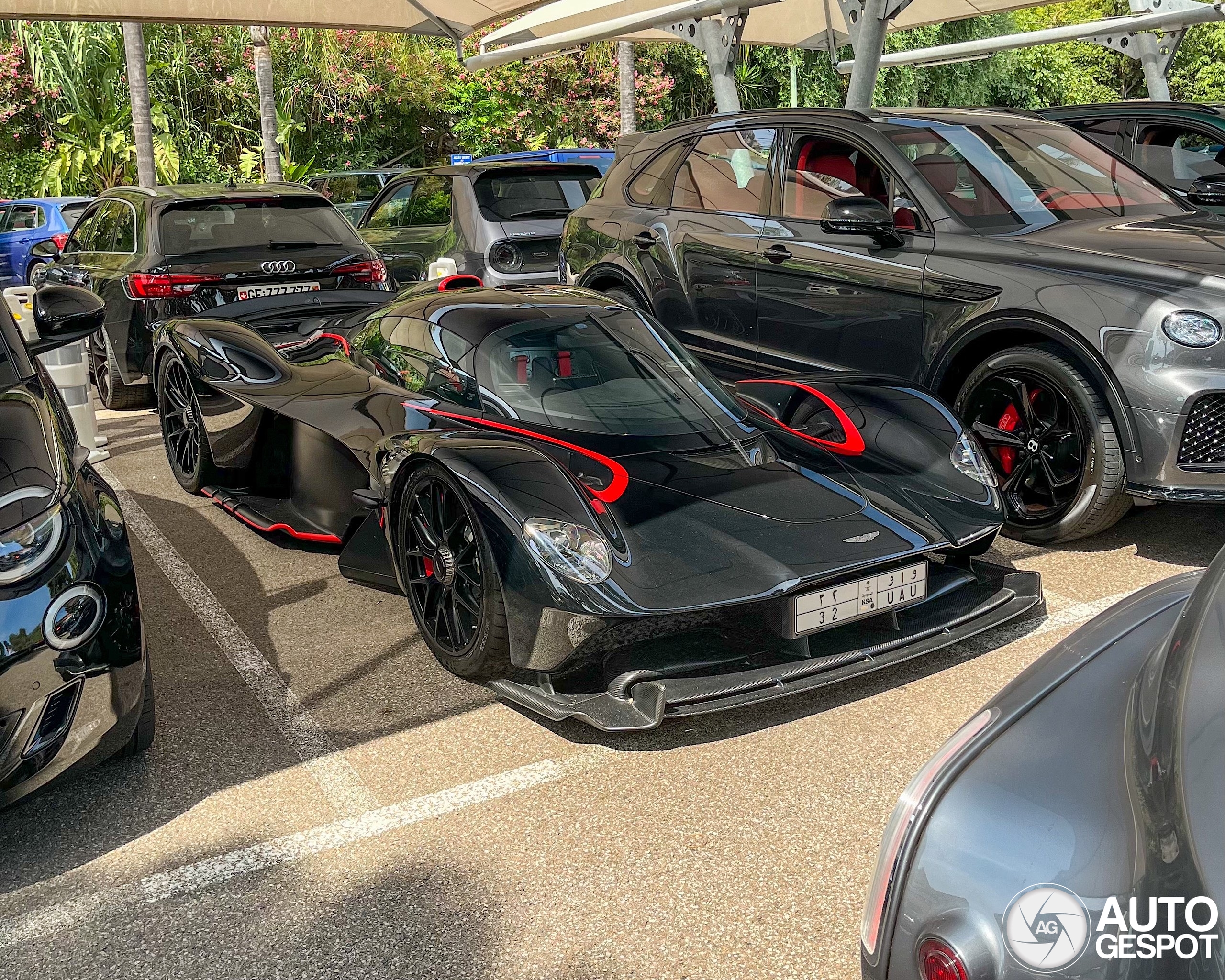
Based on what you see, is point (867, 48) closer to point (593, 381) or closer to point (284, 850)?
point (593, 381)

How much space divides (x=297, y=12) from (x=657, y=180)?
18.4ft

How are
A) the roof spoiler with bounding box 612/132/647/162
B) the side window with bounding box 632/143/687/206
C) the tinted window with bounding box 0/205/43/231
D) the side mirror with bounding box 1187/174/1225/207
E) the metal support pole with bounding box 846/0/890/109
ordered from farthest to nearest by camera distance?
1. the tinted window with bounding box 0/205/43/231
2. the metal support pole with bounding box 846/0/890/109
3. the roof spoiler with bounding box 612/132/647/162
4. the side window with bounding box 632/143/687/206
5. the side mirror with bounding box 1187/174/1225/207

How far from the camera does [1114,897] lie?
5.12ft

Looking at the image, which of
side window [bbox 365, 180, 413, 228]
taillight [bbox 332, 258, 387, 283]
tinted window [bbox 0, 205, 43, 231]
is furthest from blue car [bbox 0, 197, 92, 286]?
taillight [bbox 332, 258, 387, 283]

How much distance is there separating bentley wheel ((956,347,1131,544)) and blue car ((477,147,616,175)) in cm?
562

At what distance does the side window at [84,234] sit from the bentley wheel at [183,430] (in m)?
3.32

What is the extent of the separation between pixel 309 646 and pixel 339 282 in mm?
4203

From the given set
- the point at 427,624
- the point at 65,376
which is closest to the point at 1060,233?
the point at 427,624

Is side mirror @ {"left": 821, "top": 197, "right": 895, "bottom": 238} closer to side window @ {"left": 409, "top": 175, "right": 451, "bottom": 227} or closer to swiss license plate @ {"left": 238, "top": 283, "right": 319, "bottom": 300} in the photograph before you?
swiss license plate @ {"left": 238, "top": 283, "right": 319, "bottom": 300}

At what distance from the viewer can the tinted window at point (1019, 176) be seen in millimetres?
5652

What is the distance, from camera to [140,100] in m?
18.0

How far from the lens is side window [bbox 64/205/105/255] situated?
888 cm

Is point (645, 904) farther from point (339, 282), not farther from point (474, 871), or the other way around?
point (339, 282)

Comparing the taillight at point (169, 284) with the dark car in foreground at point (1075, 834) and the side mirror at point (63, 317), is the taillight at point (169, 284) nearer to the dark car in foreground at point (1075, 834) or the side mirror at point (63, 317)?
the side mirror at point (63, 317)
